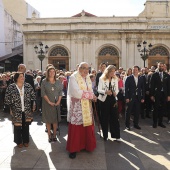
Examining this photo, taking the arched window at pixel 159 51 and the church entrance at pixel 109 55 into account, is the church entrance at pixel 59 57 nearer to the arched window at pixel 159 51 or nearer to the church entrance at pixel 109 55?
the church entrance at pixel 109 55

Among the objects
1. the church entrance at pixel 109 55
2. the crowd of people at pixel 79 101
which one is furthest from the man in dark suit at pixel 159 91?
the church entrance at pixel 109 55

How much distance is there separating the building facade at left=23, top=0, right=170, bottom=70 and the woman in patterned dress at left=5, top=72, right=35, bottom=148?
1984 centimetres

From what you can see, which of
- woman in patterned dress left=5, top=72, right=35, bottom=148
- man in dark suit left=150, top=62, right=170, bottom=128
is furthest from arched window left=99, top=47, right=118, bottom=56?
woman in patterned dress left=5, top=72, right=35, bottom=148

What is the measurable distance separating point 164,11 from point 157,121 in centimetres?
2228

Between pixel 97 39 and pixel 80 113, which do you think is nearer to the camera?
pixel 80 113

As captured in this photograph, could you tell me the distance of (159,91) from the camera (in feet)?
26.0

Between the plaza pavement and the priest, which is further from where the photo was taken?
the priest

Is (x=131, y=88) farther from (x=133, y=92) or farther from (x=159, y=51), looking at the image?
(x=159, y=51)

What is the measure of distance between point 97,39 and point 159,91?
18.3 metres

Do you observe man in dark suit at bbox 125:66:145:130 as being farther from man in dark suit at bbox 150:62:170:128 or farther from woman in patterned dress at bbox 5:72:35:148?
woman in patterned dress at bbox 5:72:35:148

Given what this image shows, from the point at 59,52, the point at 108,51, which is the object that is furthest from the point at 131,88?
the point at 59,52

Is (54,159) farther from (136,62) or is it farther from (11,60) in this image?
(11,60)

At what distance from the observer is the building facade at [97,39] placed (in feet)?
82.6

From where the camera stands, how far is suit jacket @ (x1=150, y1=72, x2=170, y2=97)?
7.89 m
